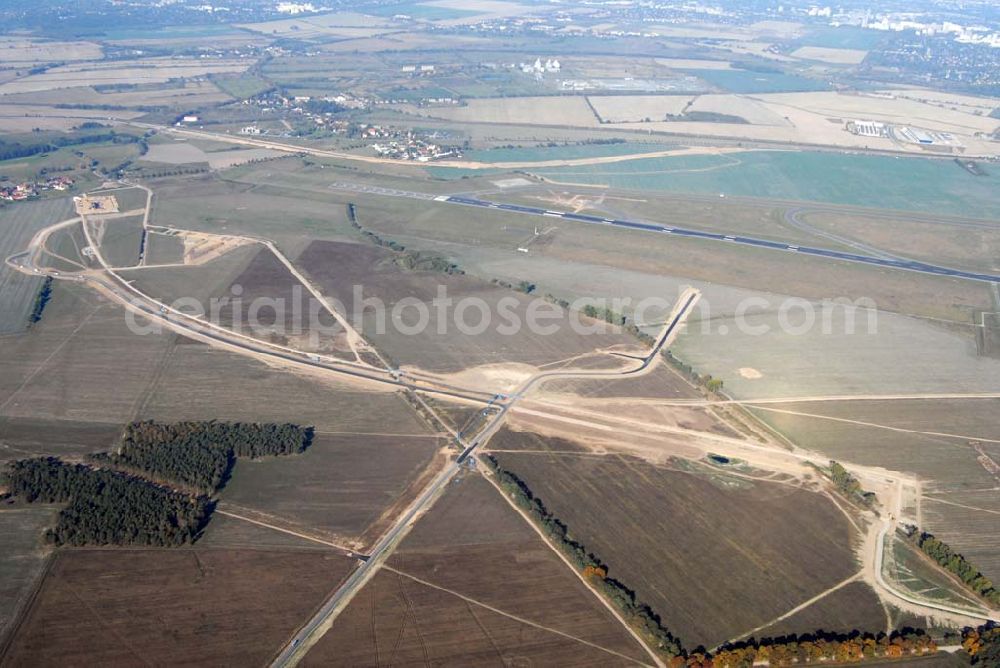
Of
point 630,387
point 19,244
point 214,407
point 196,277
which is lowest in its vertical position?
point 214,407

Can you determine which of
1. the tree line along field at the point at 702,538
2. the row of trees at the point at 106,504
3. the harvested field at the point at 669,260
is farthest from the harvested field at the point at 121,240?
the tree line along field at the point at 702,538

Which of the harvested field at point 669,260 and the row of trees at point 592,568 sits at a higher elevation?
the harvested field at point 669,260

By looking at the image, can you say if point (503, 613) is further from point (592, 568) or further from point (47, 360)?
point (47, 360)

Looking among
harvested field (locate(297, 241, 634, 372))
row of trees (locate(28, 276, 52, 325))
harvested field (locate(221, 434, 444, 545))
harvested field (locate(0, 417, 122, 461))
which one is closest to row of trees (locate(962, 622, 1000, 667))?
harvested field (locate(221, 434, 444, 545))

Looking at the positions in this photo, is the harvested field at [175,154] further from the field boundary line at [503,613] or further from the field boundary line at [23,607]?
the field boundary line at [503,613]

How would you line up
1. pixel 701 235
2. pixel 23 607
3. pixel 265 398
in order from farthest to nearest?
1. pixel 701 235
2. pixel 265 398
3. pixel 23 607

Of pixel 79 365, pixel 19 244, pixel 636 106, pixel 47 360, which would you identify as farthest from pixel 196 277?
pixel 636 106

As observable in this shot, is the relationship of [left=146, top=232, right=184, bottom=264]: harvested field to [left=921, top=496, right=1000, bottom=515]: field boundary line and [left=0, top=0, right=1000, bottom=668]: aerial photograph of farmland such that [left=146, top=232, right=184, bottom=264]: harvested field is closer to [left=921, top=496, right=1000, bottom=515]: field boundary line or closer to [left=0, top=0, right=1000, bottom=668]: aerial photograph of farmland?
[left=0, top=0, right=1000, bottom=668]: aerial photograph of farmland
